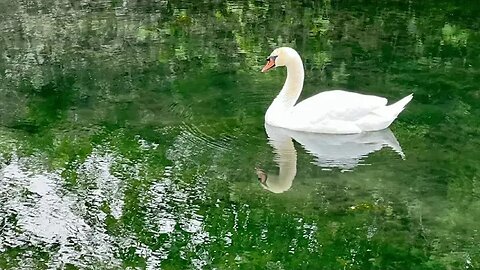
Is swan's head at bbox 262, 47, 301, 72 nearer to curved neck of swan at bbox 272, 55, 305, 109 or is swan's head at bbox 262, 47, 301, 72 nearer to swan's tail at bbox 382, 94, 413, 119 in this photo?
curved neck of swan at bbox 272, 55, 305, 109

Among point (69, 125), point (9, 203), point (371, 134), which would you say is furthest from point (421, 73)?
point (9, 203)

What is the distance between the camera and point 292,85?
21.4ft

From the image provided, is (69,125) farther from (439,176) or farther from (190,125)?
(439,176)

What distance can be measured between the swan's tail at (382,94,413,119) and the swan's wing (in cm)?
6

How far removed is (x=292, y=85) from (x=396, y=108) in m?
0.83

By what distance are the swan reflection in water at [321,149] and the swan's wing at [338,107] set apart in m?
0.14

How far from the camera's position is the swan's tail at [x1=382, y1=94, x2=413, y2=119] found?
6.35 m

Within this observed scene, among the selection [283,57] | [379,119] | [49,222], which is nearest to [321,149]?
[379,119]

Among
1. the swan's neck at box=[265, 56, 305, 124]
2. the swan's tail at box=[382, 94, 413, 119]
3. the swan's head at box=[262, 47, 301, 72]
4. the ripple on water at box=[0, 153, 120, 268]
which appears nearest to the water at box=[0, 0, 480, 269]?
the ripple on water at box=[0, 153, 120, 268]

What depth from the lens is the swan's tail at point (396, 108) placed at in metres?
6.35

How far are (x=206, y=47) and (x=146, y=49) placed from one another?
634mm

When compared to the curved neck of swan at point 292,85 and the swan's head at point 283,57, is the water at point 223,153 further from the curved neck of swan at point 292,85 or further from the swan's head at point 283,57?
the swan's head at point 283,57

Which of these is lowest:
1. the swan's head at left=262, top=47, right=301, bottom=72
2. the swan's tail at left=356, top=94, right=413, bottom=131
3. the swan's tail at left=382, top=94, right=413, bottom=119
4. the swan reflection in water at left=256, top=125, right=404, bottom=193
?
the swan reflection in water at left=256, top=125, right=404, bottom=193

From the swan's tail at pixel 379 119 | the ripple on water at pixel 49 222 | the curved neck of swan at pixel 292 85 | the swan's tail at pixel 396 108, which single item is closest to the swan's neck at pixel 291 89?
the curved neck of swan at pixel 292 85
